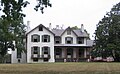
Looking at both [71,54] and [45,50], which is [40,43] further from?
[71,54]

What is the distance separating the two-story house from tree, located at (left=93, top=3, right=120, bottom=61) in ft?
20.2

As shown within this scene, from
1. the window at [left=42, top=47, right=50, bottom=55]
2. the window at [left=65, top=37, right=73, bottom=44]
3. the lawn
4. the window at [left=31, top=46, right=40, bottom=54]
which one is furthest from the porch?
the lawn

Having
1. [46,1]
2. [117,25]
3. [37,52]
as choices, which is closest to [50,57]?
[37,52]

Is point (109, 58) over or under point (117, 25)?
→ under

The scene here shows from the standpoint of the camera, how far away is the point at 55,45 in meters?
79.1

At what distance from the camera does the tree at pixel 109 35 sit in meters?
70.3

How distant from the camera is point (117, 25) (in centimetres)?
7044

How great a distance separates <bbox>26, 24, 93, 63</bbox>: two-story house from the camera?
76125 mm

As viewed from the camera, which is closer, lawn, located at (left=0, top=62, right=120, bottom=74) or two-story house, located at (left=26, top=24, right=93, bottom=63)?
lawn, located at (left=0, top=62, right=120, bottom=74)

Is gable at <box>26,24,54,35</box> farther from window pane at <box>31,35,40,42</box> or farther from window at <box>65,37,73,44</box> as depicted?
window at <box>65,37,73,44</box>

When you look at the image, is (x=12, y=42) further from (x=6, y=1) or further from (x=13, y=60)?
(x=6, y=1)

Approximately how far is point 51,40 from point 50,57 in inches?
153

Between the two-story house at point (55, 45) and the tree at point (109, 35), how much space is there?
6.17 metres

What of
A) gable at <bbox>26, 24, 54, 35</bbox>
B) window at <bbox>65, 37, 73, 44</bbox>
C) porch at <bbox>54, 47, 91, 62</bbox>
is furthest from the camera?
window at <bbox>65, 37, 73, 44</bbox>
